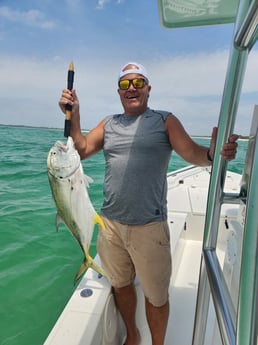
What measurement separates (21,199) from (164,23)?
712cm

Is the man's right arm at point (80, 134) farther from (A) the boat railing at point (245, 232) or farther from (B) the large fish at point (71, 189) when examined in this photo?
(A) the boat railing at point (245, 232)

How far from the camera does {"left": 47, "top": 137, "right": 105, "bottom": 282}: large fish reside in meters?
1.28

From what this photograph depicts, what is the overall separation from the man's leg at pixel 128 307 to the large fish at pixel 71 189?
643 millimetres

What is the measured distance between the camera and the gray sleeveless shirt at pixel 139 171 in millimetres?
1649

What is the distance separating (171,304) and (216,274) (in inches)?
66.7

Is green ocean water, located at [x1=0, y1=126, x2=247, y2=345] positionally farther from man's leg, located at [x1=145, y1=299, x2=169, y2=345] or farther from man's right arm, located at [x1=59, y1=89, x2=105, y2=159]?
man's leg, located at [x1=145, y1=299, x2=169, y2=345]

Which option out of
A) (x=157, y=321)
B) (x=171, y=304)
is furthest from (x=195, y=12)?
(x=171, y=304)

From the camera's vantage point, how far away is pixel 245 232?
0.47 m

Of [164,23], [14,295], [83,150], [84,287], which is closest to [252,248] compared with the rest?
[164,23]

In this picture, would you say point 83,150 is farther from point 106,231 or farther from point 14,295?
point 14,295

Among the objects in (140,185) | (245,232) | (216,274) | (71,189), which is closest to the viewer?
(245,232)

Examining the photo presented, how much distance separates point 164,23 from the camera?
127 cm

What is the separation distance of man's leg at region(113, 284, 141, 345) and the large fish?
0.64 m

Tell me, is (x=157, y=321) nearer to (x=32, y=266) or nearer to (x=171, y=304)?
(x=171, y=304)
